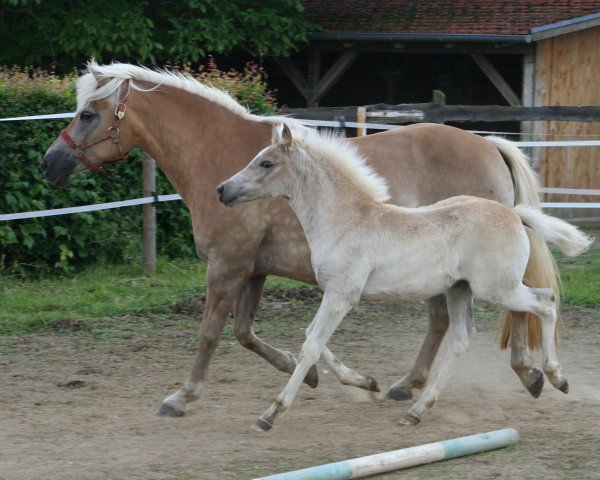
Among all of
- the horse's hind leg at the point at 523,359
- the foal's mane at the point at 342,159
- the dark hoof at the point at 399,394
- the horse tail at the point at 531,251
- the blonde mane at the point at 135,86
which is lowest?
the dark hoof at the point at 399,394

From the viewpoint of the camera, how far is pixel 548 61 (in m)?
13.5

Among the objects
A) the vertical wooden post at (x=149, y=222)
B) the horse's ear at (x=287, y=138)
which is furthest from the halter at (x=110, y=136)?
the vertical wooden post at (x=149, y=222)

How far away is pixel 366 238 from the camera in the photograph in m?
4.94

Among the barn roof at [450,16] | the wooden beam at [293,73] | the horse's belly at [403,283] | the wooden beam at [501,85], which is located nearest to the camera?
the horse's belly at [403,283]

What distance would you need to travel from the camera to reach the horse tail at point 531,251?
19.1 ft

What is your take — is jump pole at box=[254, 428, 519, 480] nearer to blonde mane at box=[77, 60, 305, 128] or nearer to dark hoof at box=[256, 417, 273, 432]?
dark hoof at box=[256, 417, 273, 432]

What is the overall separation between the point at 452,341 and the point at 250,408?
4.02 feet

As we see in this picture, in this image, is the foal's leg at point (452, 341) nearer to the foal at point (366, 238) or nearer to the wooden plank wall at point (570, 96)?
the foal at point (366, 238)

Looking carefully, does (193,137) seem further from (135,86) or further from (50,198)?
(50,198)

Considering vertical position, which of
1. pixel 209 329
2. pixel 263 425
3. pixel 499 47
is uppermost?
pixel 499 47

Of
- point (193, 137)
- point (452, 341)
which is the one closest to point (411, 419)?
point (452, 341)

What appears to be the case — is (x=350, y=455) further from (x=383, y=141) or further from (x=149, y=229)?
(x=149, y=229)

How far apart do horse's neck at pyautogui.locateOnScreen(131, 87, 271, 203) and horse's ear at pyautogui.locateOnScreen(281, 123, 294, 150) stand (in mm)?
695

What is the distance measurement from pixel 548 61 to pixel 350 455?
395 inches
